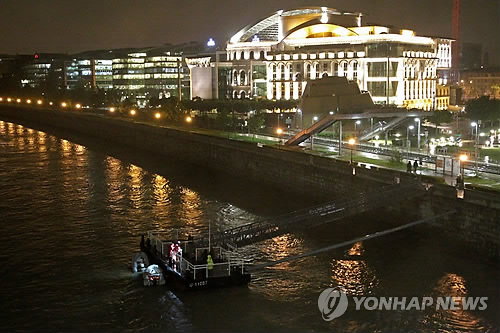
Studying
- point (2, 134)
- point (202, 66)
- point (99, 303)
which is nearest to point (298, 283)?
point (99, 303)

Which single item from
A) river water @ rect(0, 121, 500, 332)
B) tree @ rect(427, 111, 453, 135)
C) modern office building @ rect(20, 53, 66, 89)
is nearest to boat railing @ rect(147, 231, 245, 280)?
river water @ rect(0, 121, 500, 332)

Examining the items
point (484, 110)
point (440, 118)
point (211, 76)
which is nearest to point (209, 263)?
point (440, 118)

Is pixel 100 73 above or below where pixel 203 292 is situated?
above

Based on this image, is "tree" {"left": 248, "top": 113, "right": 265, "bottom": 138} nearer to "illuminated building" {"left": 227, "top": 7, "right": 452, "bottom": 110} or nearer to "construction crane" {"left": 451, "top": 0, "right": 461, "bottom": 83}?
"illuminated building" {"left": 227, "top": 7, "right": 452, "bottom": 110}

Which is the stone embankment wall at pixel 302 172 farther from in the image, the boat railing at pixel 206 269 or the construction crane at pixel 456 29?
the construction crane at pixel 456 29

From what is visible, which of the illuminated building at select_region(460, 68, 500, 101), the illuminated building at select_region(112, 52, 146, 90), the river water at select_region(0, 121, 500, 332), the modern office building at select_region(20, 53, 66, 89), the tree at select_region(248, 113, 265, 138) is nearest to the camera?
the river water at select_region(0, 121, 500, 332)

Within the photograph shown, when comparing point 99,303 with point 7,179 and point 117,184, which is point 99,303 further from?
point 7,179

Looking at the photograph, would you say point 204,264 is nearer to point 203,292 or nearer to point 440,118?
point 203,292
